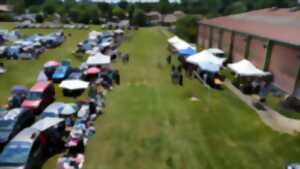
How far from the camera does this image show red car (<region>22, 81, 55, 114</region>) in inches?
699

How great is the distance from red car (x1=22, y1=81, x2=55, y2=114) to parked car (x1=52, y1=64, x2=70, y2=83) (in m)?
4.83

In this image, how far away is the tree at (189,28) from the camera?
5981 centimetres

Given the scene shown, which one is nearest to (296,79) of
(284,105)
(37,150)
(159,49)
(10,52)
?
(284,105)

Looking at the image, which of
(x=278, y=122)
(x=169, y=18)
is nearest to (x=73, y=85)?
(x=278, y=122)

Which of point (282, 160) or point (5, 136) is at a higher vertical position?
point (5, 136)

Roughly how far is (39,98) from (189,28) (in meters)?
48.1

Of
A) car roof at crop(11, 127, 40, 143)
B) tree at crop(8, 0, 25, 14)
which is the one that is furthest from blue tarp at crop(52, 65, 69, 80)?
tree at crop(8, 0, 25, 14)

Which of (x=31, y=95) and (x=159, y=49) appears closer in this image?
(x=31, y=95)

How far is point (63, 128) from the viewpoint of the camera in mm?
14516

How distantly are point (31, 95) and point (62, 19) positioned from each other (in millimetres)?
91969

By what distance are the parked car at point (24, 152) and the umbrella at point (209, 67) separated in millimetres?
17160

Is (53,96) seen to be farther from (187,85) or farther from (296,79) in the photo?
(296,79)

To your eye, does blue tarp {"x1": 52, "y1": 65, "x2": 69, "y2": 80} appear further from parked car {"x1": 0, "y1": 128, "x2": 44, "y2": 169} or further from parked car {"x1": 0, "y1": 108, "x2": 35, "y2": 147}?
parked car {"x1": 0, "y1": 128, "x2": 44, "y2": 169}

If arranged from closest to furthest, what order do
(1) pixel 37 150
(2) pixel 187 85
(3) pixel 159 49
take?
(1) pixel 37 150 → (2) pixel 187 85 → (3) pixel 159 49
